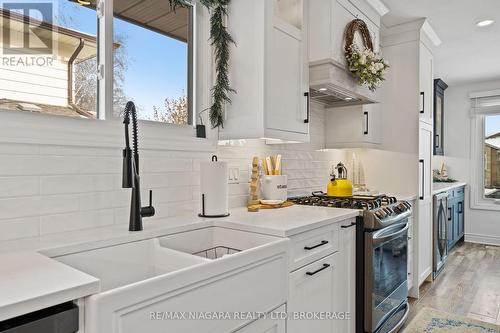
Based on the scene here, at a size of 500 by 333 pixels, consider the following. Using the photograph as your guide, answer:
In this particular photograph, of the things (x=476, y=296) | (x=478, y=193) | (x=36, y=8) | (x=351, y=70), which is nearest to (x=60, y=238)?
(x=36, y=8)

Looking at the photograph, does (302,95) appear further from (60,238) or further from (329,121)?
(60,238)

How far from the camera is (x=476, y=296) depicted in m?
3.40

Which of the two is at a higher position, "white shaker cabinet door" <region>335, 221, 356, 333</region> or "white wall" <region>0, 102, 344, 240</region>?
"white wall" <region>0, 102, 344, 240</region>

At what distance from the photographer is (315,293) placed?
6.11ft

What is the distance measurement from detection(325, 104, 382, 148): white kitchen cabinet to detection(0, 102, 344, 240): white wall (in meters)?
1.40

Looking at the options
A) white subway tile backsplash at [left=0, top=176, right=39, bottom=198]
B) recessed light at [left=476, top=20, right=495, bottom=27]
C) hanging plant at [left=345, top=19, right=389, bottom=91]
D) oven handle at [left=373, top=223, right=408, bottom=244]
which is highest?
recessed light at [left=476, top=20, right=495, bottom=27]

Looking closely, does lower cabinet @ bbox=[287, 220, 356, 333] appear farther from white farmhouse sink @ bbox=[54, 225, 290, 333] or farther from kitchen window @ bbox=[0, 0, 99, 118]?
kitchen window @ bbox=[0, 0, 99, 118]

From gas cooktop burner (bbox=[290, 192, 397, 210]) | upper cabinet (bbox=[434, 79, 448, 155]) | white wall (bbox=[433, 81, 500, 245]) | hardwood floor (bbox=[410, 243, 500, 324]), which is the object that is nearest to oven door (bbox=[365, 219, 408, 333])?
gas cooktop burner (bbox=[290, 192, 397, 210])

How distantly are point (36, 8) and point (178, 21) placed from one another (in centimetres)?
79

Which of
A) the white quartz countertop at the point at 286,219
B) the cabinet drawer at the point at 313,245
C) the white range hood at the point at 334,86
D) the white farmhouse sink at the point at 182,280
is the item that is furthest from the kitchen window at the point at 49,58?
the white range hood at the point at 334,86

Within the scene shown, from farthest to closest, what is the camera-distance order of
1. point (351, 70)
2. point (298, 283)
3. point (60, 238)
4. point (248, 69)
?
point (351, 70)
point (248, 69)
point (298, 283)
point (60, 238)

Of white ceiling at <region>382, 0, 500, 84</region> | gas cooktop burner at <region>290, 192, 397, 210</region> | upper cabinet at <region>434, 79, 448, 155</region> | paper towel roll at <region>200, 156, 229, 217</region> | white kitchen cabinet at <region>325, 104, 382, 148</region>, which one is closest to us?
paper towel roll at <region>200, 156, 229, 217</region>

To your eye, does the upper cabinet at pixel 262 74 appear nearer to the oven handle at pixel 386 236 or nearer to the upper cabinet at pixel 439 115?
the oven handle at pixel 386 236

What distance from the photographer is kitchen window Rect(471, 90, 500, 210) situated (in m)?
5.66
